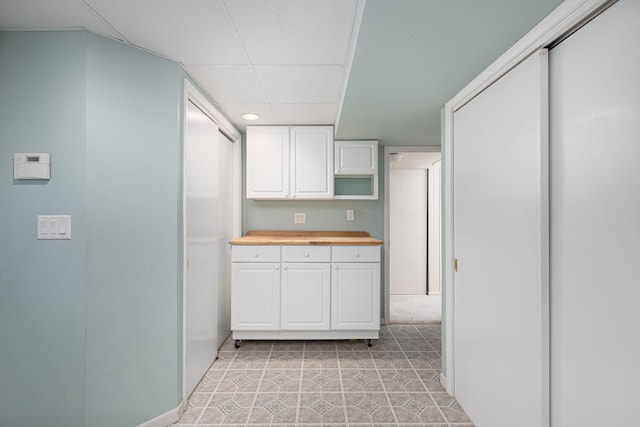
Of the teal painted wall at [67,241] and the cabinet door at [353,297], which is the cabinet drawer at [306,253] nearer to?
the cabinet door at [353,297]

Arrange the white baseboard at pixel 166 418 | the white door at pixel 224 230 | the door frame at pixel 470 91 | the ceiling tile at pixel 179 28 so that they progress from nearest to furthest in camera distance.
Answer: the door frame at pixel 470 91 → the ceiling tile at pixel 179 28 → the white baseboard at pixel 166 418 → the white door at pixel 224 230

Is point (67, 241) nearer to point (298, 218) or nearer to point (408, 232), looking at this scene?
point (298, 218)

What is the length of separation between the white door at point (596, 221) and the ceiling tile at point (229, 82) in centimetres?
161

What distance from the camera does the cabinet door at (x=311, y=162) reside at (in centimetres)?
293

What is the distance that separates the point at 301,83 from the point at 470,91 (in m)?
1.05

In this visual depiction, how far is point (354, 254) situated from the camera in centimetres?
265

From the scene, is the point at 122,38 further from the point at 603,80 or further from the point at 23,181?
the point at 603,80

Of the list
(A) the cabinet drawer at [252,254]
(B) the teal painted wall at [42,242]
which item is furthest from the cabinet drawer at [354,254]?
(B) the teal painted wall at [42,242]

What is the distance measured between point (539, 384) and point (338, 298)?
1627 millimetres

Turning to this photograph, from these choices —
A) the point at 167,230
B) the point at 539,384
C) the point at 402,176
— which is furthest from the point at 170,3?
the point at 402,176

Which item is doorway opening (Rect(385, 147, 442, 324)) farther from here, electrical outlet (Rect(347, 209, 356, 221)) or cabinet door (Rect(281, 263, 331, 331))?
cabinet door (Rect(281, 263, 331, 331))

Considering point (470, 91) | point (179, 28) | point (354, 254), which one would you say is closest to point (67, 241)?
point (179, 28)

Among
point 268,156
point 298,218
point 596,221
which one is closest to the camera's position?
point 596,221

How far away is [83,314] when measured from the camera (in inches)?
56.6
